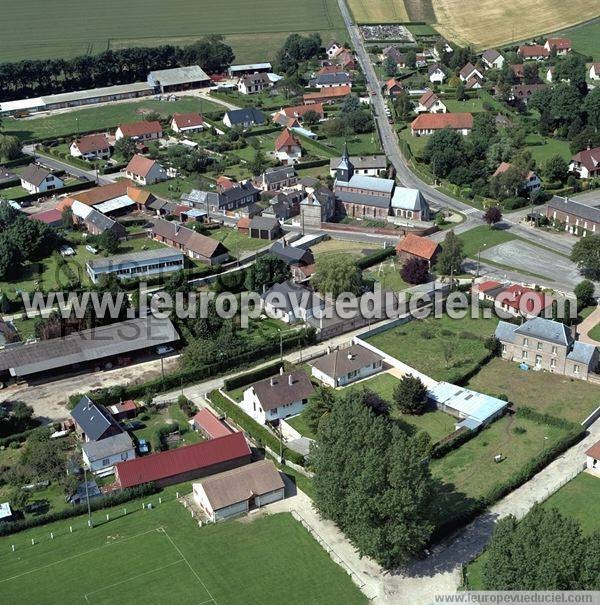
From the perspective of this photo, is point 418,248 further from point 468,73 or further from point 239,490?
point 468,73

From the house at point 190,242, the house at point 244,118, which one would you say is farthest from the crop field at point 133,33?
the house at point 190,242

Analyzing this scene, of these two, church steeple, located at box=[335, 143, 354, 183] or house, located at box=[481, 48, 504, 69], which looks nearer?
church steeple, located at box=[335, 143, 354, 183]

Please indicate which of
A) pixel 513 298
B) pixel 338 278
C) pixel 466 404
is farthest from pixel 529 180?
pixel 466 404

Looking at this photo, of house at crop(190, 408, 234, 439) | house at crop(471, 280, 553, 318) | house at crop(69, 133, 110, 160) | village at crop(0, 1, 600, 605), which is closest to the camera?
village at crop(0, 1, 600, 605)

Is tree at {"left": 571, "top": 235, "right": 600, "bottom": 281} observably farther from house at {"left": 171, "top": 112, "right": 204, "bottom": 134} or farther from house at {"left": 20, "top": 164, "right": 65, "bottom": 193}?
house at {"left": 171, "top": 112, "right": 204, "bottom": 134}

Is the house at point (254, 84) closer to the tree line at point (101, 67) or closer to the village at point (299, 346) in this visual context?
the tree line at point (101, 67)

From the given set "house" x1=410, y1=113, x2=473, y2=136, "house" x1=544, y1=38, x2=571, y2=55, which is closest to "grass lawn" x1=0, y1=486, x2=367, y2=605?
"house" x1=410, y1=113, x2=473, y2=136
